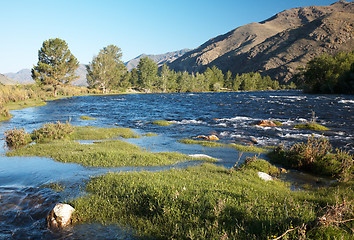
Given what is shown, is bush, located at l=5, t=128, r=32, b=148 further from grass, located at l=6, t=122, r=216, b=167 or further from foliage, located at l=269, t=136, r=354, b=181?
foliage, located at l=269, t=136, r=354, b=181

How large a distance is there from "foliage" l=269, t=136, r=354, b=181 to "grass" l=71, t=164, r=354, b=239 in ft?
10.7

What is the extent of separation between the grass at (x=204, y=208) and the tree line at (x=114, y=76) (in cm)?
7430

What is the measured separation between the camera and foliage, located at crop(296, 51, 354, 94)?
6406 cm

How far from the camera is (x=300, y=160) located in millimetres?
11555

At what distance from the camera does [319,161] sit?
436 inches

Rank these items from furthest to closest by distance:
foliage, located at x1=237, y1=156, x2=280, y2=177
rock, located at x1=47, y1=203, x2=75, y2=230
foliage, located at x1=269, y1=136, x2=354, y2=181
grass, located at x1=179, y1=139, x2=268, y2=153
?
grass, located at x1=179, y1=139, x2=268, y2=153 < foliage, located at x1=237, y1=156, x2=280, y2=177 < foliage, located at x1=269, y1=136, x2=354, y2=181 < rock, located at x1=47, y1=203, x2=75, y2=230

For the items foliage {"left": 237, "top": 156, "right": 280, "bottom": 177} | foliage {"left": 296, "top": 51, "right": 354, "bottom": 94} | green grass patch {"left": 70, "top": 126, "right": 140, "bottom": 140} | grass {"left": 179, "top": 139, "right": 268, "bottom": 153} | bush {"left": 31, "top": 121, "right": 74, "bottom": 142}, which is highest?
foliage {"left": 296, "top": 51, "right": 354, "bottom": 94}

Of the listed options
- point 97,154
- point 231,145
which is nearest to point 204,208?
point 97,154

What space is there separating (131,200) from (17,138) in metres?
13.9

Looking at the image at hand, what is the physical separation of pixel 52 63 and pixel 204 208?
263 ft

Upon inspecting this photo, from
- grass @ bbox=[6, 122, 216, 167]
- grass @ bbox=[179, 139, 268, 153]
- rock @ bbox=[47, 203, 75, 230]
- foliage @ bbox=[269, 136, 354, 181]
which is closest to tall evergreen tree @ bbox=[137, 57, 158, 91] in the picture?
grass @ bbox=[179, 139, 268, 153]

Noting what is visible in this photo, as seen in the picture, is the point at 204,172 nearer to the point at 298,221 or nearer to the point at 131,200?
the point at 131,200

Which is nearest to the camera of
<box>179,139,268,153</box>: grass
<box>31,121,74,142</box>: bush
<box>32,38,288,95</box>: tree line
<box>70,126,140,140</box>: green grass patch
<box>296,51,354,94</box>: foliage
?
<box>179,139,268,153</box>: grass

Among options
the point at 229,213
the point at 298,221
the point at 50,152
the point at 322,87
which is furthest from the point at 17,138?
the point at 322,87
